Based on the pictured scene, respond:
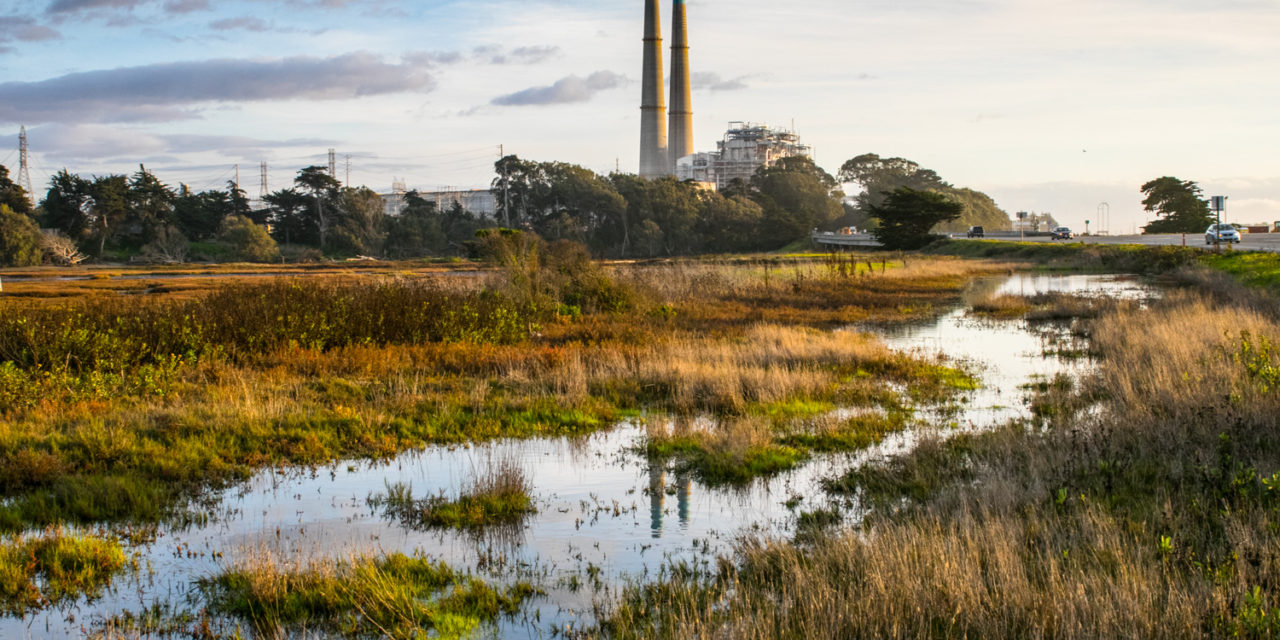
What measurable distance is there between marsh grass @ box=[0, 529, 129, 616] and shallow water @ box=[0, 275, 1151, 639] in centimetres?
20

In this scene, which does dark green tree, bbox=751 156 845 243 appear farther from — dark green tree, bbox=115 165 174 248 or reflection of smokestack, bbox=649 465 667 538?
reflection of smokestack, bbox=649 465 667 538

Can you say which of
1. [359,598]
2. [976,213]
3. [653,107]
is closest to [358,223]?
[653,107]

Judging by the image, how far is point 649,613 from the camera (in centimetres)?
669

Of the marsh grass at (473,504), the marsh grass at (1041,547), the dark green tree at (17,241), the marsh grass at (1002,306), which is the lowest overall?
the marsh grass at (473,504)

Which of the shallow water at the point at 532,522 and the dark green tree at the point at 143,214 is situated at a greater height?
the dark green tree at the point at 143,214

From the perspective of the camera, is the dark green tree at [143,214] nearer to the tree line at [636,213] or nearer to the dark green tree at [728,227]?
the tree line at [636,213]

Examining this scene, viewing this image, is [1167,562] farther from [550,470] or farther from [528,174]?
[528,174]

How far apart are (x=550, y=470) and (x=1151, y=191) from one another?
9816 cm

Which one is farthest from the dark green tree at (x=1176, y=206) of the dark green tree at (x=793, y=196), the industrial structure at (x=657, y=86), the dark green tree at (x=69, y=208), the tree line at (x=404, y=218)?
the dark green tree at (x=69, y=208)

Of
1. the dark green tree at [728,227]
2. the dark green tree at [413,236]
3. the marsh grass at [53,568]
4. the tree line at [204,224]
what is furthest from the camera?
the dark green tree at [728,227]

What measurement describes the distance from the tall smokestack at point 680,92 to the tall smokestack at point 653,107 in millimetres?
4305

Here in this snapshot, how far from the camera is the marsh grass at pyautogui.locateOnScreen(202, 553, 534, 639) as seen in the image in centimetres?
658

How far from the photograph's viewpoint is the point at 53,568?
743 centimetres

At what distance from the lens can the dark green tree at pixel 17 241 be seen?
56.3 m
